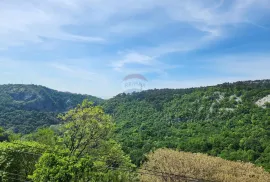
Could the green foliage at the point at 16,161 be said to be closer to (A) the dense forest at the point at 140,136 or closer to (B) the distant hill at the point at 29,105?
(A) the dense forest at the point at 140,136

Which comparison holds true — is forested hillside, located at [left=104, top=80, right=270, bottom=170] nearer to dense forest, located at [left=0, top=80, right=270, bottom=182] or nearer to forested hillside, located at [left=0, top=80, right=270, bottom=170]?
forested hillside, located at [left=0, top=80, right=270, bottom=170]

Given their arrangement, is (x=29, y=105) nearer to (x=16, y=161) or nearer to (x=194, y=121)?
(x=194, y=121)

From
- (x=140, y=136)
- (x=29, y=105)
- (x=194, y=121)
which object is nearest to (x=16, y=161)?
(x=140, y=136)

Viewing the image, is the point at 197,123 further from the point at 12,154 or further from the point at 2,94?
the point at 2,94

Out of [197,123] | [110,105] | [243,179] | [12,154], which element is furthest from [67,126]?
[110,105]

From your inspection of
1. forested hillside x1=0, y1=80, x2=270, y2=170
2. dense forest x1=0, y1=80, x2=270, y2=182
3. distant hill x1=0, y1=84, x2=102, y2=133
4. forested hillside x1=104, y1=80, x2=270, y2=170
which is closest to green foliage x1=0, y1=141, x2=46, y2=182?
dense forest x1=0, y1=80, x2=270, y2=182

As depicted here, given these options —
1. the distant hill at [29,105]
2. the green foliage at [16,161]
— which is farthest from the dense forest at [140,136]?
the distant hill at [29,105]

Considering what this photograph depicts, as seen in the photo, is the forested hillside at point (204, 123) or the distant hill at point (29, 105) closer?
the forested hillside at point (204, 123)
